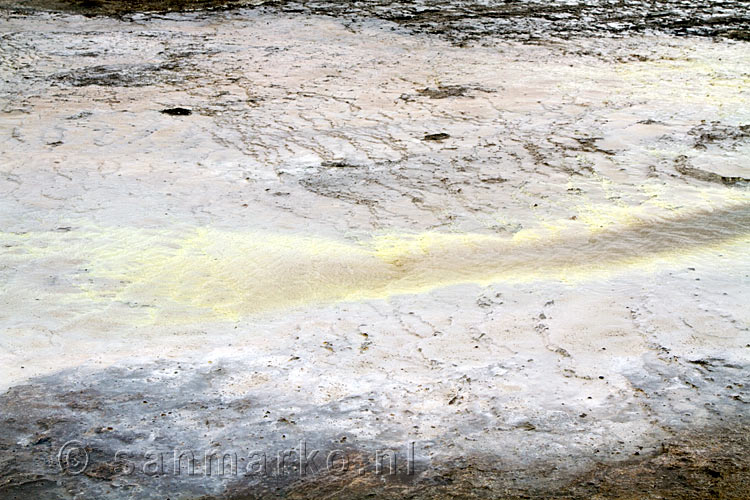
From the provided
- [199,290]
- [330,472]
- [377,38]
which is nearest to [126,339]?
[199,290]

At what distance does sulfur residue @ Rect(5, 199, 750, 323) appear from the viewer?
3.72m

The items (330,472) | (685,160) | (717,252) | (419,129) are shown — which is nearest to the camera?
(330,472)

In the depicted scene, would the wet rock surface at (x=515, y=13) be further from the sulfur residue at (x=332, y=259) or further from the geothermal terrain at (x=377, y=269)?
the sulfur residue at (x=332, y=259)

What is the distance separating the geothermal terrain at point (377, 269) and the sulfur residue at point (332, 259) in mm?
18

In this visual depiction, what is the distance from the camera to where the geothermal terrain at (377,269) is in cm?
261

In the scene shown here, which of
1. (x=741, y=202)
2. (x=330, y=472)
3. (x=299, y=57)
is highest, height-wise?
(x=299, y=57)

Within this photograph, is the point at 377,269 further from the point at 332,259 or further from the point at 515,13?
the point at 515,13

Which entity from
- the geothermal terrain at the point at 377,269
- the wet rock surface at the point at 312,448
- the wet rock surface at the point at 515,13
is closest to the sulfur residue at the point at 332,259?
the geothermal terrain at the point at 377,269

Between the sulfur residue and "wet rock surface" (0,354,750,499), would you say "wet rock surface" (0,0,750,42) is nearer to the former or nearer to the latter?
the sulfur residue

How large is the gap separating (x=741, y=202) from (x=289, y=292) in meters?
2.80

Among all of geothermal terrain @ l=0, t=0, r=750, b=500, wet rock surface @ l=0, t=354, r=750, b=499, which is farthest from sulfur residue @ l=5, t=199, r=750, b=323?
wet rock surface @ l=0, t=354, r=750, b=499

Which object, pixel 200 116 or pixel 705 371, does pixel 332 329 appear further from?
pixel 200 116

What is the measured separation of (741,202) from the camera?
4508 mm

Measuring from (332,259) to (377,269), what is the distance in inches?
10.1
